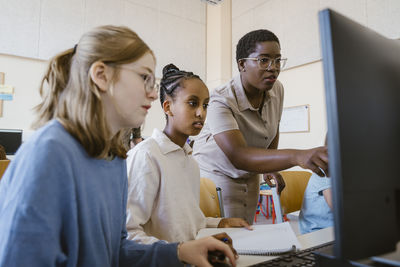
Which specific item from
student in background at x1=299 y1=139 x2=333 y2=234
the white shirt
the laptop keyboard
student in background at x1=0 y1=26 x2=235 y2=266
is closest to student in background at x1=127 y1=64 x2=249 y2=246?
the white shirt

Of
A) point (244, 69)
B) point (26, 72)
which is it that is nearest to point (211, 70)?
point (26, 72)

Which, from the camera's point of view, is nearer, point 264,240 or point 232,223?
point 264,240

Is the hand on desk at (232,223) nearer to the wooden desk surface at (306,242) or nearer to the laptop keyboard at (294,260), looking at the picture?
the wooden desk surface at (306,242)

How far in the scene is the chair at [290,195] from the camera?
148cm

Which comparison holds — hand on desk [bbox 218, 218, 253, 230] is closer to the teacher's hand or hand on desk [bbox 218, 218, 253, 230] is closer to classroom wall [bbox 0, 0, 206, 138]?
the teacher's hand

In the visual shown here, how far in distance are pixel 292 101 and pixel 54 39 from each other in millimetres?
3556

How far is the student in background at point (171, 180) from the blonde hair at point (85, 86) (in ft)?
0.72

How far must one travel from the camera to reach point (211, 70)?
18.1 ft

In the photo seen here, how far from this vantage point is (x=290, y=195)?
1.54m

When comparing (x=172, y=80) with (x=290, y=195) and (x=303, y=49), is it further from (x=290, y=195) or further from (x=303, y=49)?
(x=303, y=49)

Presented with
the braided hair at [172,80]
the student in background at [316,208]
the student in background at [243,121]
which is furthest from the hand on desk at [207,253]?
the student in background at [316,208]

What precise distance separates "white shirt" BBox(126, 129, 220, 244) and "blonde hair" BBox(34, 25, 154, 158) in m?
0.21

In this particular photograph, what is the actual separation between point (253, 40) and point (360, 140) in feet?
3.46

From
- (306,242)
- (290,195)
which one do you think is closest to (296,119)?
(290,195)
